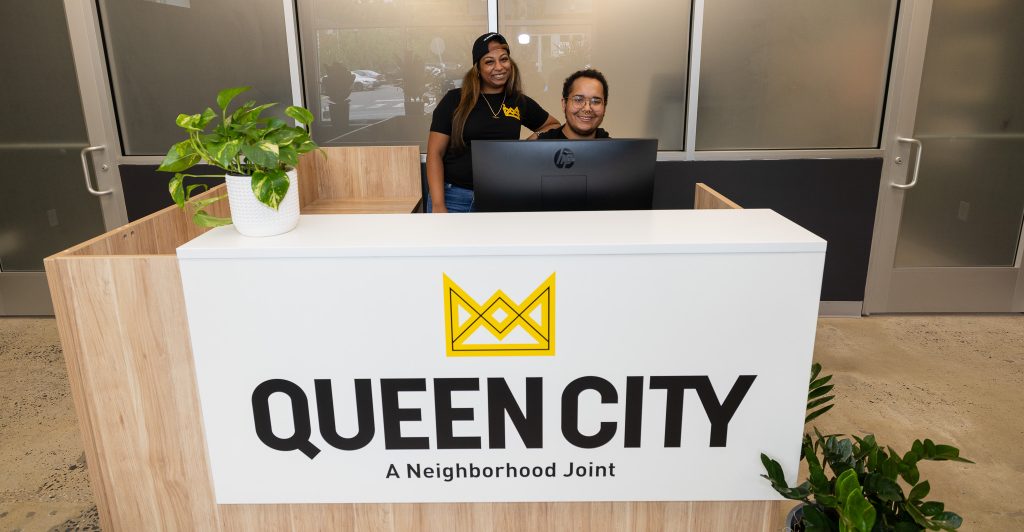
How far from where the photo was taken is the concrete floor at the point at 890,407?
2.16 metres

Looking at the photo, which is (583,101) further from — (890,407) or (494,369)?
(890,407)

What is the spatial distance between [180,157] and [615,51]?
2.53 metres

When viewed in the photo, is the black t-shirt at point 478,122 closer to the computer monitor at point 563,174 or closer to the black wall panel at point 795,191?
the black wall panel at point 795,191

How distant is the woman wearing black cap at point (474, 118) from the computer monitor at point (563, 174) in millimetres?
1224

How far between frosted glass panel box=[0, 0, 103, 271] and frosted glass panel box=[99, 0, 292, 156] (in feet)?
0.89

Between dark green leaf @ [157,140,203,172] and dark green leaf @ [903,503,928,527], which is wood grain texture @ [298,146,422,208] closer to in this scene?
dark green leaf @ [157,140,203,172]

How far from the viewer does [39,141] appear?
3.57 metres

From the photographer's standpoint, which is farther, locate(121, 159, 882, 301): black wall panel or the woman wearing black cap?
locate(121, 159, 882, 301): black wall panel

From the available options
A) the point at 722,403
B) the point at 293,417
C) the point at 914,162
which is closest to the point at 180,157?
the point at 293,417

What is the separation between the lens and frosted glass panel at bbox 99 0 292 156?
3406 mm

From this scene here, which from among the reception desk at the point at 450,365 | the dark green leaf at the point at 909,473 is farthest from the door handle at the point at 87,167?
the dark green leaf at the point at 909,473

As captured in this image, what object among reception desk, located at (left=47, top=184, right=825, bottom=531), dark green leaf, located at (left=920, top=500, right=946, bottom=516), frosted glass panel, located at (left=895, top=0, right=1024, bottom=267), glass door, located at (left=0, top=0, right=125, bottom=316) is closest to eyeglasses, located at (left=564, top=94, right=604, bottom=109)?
reception desk, located at (left=47, top=184, right=825, bottom=531)

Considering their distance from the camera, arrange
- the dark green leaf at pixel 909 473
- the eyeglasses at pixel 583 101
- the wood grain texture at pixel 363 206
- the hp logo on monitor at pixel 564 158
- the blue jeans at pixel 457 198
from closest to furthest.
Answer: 1. the dark green leaf at pixel 909 473
2. the hp logo on monitor at pixel 564 158
3. the eyeglasses at pixel 583 101
4. the wood grain texture at pixel 363 206
5. the blue jeans at pixel 457 198

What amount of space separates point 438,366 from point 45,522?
1580 mm
